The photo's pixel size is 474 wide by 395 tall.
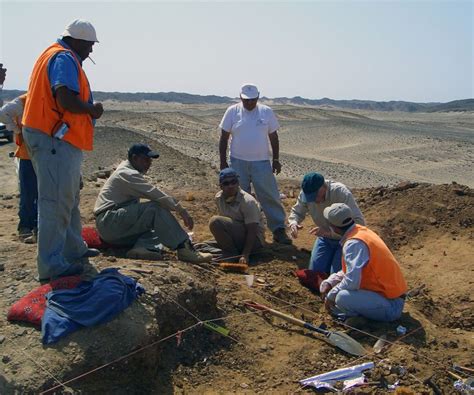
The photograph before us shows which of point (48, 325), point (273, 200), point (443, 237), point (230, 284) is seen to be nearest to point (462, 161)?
point (443, 237)

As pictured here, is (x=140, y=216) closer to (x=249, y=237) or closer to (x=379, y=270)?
(x=249, y=237)

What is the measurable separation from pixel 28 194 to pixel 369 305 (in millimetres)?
3452

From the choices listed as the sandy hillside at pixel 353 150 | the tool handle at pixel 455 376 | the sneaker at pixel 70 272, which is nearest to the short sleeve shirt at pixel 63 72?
the sneaker at pixel 70 272

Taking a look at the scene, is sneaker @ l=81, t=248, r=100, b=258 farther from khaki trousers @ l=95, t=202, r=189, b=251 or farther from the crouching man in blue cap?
the crouching man in blue cap

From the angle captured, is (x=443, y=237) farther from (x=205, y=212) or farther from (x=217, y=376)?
(x=217, y=376)

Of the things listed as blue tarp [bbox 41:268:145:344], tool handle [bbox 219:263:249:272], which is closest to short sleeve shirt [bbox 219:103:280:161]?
tool handle [bbox 219:263:249:272]

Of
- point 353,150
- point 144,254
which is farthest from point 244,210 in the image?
point 353,150

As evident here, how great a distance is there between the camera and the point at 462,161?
61.5 ft

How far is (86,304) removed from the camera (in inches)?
148

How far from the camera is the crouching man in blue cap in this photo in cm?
552

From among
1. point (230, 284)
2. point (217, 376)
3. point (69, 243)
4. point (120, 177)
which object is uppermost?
point (120, 177)

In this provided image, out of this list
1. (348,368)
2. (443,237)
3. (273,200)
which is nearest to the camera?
(348,368)

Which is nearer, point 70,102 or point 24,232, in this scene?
point 70,102

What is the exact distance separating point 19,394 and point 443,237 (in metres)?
5.71
